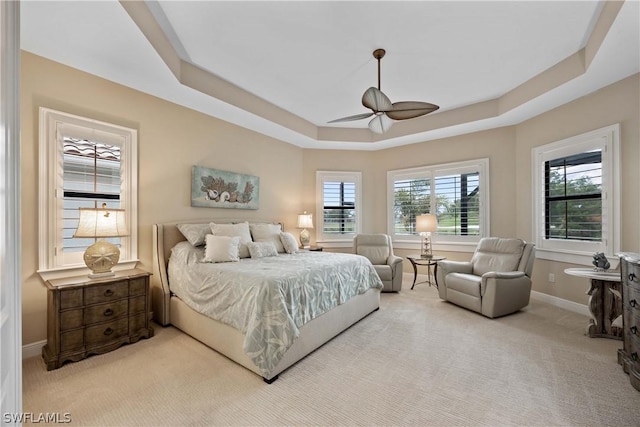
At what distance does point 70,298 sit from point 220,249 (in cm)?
133

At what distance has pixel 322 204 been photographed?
595cm

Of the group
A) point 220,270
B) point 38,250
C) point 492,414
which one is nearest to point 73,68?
point 38,250

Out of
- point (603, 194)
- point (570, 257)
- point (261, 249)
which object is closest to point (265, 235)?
point (261, 249)

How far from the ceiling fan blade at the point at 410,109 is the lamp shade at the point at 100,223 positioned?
3.05 m

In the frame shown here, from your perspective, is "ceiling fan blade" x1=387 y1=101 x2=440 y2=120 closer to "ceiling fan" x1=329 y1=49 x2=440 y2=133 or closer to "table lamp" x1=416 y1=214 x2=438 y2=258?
"ceiling fan" x1=329 y1=49 x2=440 y2=133

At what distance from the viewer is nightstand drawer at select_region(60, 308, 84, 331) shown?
2344 mm

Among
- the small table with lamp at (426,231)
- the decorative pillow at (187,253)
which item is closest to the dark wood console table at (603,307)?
the small table with lamp at (426,231)

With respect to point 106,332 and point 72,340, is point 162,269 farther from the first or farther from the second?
point 72,340

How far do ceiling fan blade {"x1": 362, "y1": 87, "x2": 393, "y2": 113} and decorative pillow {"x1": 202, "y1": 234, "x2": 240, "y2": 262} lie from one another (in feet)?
7.20

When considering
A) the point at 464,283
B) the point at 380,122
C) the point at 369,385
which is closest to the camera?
the point at 369,385

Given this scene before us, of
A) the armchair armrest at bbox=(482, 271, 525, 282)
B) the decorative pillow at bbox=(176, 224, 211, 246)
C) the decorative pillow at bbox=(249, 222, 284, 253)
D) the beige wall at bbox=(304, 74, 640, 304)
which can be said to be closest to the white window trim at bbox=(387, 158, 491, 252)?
the beige wall at bbox=(304, 74, 640, 304)

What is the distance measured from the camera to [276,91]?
13.1 ft

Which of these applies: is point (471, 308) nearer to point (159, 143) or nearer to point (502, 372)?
point (502, 372)

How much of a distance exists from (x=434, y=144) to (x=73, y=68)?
5570mm
